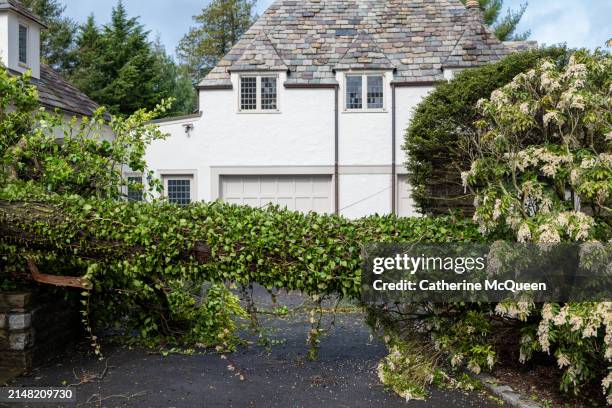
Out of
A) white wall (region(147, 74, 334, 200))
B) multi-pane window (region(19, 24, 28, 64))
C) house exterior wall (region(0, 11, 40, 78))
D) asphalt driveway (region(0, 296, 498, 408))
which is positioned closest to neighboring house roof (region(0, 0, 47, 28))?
house exterior wall (region(0, 11, 40, 78))

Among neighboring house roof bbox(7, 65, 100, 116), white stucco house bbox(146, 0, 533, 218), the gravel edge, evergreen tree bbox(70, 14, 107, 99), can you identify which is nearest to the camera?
the gravel edge

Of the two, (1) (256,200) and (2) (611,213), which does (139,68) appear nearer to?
(1) (256,200)

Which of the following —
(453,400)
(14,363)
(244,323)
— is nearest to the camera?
(453,400)

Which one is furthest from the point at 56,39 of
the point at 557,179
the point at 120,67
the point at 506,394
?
the point at 506,394

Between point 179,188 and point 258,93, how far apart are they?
12.2ft

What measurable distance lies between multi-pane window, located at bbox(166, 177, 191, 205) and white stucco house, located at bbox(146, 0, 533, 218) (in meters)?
0.03

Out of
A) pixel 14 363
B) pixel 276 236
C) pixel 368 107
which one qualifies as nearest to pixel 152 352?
pixel 14 363

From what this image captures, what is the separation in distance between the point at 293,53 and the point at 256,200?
4629 millimetres

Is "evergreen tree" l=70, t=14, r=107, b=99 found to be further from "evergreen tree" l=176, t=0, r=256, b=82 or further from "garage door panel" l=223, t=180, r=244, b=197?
"garage door panel" l=223, t=180, r=244, b=197

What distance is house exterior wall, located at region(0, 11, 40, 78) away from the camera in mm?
13680

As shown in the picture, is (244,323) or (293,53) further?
(293,53)

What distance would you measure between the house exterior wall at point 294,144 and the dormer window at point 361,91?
9.6 inches

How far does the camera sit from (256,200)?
681 inches

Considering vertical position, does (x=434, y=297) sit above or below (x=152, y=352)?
above
